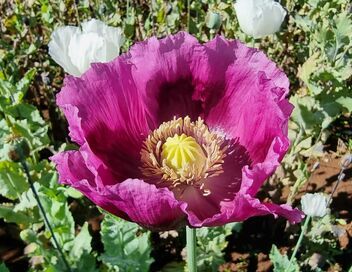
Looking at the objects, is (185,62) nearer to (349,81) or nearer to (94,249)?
(94,249)

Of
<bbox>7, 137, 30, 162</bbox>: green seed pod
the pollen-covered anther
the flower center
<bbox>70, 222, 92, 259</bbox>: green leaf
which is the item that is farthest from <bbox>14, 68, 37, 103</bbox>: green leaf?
<bbox>7, 137, 30, 162</bbox>: green seed pod

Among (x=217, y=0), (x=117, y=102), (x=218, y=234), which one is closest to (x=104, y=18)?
(x=217, y=0)

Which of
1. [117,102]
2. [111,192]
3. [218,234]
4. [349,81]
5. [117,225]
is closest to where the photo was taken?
[111,192]

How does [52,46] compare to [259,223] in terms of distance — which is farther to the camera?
[259,223]

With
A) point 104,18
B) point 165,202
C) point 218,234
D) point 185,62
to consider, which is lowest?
point 165,202

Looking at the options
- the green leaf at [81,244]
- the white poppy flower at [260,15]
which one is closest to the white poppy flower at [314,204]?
the white poppy flower at [260,15]

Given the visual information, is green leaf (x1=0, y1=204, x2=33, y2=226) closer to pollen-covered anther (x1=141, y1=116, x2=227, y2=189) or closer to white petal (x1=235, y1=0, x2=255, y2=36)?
pollen-covered anther (x1=141, y1=116, x2=227, y2=189)

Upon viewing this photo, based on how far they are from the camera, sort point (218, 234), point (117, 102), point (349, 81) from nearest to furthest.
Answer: point (117, 102)
point (218, 234)
point (349, 81)
